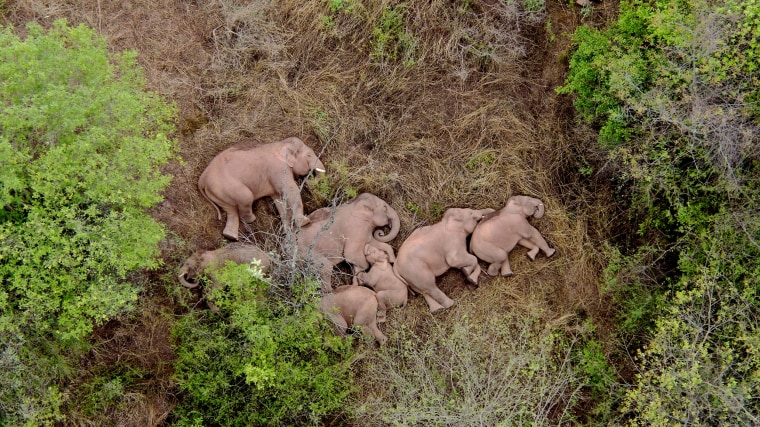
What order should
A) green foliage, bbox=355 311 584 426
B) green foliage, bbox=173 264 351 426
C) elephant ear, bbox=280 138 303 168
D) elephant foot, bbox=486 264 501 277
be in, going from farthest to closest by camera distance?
1. elephant foot, bbox=486 264 501 277
2. elephant ear, bbox=280 138 303 168
3. green foliage, bbox=355 311 584 426
4. green foliage, bbox=173 264 351 426

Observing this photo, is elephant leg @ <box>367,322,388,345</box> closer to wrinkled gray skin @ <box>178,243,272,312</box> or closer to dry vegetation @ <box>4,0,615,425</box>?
dry vegetation @ <box>4,0,615,425</box>

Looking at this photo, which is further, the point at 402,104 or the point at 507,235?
the point at 402,104

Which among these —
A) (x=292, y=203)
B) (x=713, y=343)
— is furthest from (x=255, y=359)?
(x=713, y=343)

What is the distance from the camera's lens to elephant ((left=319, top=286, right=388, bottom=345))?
5.76 metres

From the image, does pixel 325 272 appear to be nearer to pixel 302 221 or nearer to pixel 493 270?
pixel 302 221

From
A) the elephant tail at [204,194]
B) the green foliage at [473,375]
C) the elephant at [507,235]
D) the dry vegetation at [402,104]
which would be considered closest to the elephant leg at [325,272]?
the dry vegetation at [402,104]

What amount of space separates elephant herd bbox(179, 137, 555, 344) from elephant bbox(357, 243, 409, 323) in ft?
0.04

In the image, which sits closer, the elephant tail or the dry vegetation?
the elephant tail

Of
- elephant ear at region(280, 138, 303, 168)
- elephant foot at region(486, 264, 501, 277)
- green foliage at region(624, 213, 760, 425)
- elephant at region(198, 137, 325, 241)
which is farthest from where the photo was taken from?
elephant foot at region(486, 264, 501, 277)

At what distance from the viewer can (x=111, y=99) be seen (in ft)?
16.4

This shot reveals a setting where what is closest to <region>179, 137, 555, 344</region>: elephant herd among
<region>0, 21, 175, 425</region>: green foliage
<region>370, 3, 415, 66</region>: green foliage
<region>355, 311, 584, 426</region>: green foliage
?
<region>355, 311, 584, 426</region>: green foliage

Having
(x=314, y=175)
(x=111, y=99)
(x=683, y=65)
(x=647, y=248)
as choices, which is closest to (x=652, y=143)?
(x=683, y=65)

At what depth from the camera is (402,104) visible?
6.30 m

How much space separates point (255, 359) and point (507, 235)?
288 cm
